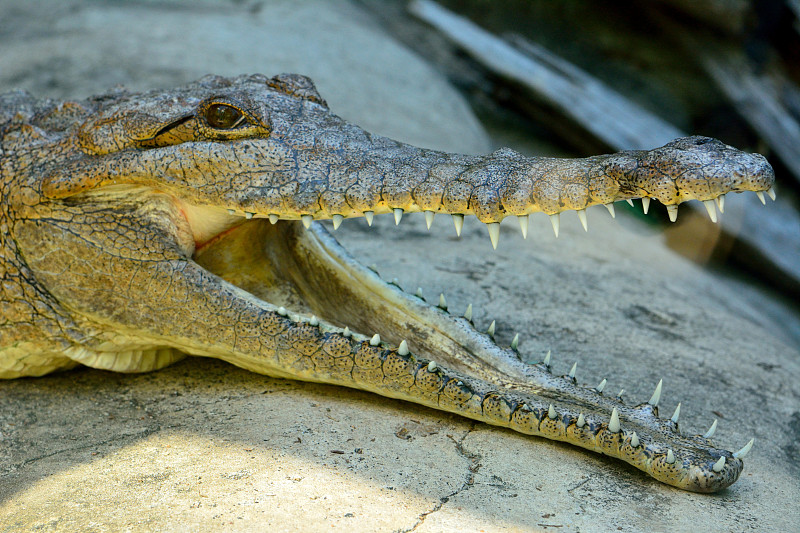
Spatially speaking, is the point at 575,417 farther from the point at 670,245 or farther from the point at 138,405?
the point at 670,245

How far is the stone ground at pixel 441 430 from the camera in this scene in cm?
244

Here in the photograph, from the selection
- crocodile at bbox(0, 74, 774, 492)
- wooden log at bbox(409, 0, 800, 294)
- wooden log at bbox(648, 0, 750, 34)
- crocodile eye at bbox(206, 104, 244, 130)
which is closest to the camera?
crocodile at bbox(0, 74, 774, 492)

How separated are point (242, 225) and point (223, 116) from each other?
2.05 feet

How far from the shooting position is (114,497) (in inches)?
99.6

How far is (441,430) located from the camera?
9.70 ft

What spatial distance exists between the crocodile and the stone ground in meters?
0.14

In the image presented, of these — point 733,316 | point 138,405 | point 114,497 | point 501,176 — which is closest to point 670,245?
point 733,316

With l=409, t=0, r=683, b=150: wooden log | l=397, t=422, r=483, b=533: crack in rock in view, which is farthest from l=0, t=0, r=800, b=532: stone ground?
l=409, t=0, r=683, b=150: wooden log

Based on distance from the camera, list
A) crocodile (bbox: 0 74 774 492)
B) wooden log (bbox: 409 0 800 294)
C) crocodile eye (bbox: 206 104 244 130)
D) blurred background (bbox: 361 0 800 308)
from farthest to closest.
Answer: blurred background (bbox: 361 0 800 308) → wooden log (bbox: 409 0 800 294) → crocodile eye (bbox: 206 104 244 130) → crocodile (bbox: 0 74 774 492)

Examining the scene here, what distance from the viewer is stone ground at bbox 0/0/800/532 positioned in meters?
2.44

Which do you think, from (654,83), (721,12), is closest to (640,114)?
(721,12)

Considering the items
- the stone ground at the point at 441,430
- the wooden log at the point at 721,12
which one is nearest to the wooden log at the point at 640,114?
the wooden log at the point at 721,12

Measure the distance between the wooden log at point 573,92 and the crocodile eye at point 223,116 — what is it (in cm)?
596

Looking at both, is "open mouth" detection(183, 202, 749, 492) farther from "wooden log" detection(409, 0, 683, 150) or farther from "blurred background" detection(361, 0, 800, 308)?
"wooden log" detection(409, 0, 683, 150)
